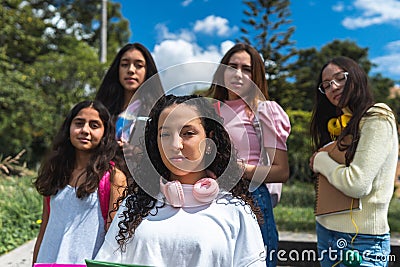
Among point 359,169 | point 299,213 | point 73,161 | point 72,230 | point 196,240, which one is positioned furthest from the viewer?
point 299,213

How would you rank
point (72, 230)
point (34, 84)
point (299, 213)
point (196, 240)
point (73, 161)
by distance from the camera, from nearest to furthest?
point (196, 240)
point (72, 230)
point (73, 161)
point (299, 213)
point (34, 84)

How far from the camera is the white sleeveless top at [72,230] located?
208cm

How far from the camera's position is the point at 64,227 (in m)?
2.16

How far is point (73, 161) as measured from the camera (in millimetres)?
2404

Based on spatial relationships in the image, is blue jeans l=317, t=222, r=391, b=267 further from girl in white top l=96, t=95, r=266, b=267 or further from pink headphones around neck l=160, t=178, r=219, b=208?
pink headphones around neck l=160, t=178, r=219, b=208

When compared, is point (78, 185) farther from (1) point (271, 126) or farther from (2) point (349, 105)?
(2) point (349, 105)

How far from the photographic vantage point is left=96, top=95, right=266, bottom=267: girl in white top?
1.42 metres

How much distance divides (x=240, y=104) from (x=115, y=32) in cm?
2299

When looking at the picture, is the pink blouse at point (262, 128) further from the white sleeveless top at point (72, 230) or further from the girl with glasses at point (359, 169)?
the white sleeveless top at point (72, 230)

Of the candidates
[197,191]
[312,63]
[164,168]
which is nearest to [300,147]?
[164,168]

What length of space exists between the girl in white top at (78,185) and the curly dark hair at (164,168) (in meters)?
0.51

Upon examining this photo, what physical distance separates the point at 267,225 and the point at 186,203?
71cm

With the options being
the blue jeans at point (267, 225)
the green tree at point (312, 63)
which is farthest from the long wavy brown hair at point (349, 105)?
the green tree at point (312, 63)

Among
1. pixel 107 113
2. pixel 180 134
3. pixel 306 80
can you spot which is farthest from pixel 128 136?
pixel 306 80
